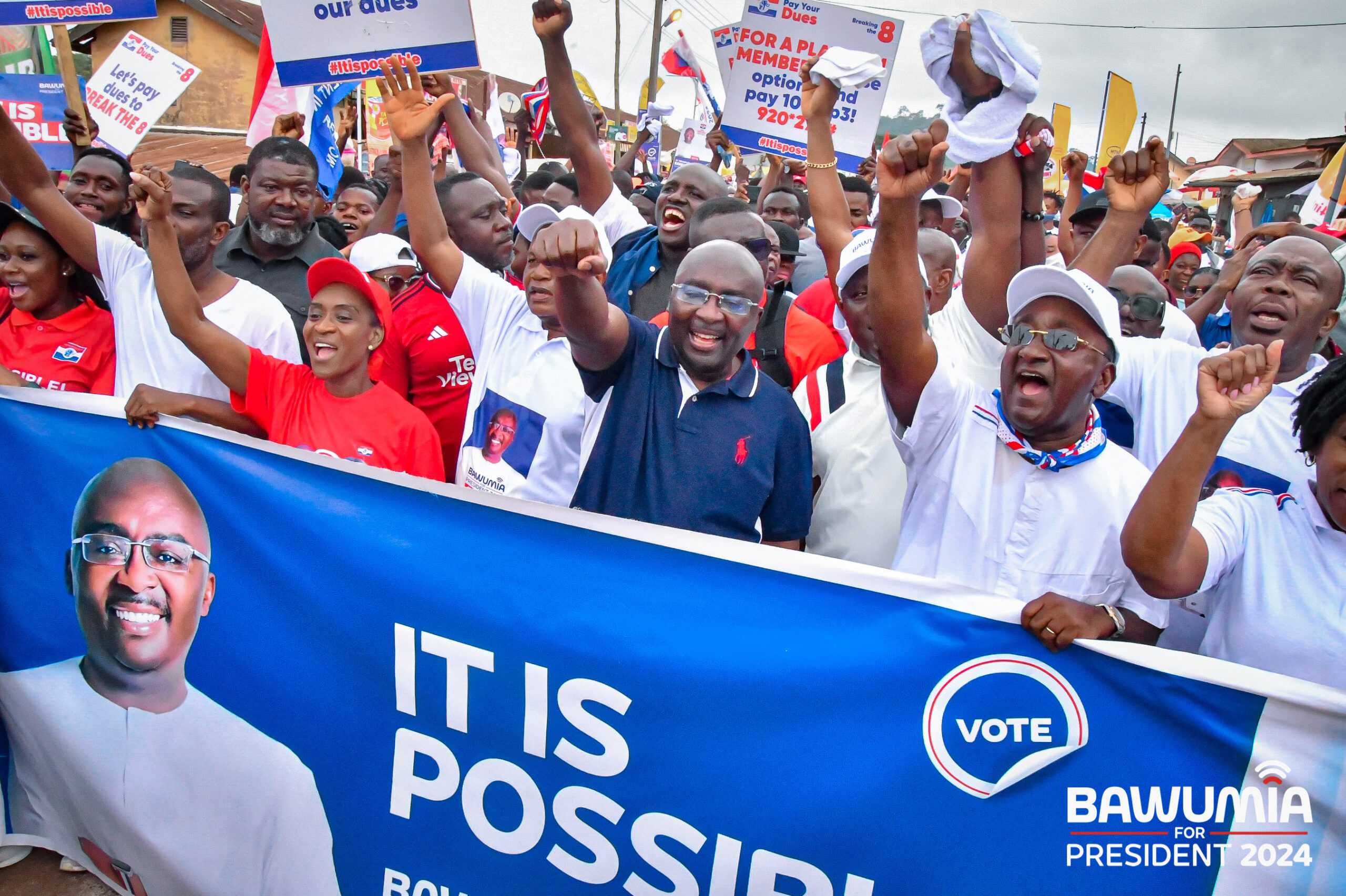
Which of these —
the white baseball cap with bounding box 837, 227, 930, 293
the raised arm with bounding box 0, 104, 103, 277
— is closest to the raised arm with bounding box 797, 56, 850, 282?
the white baseball cap with bounding box 837, 227, 930, 293

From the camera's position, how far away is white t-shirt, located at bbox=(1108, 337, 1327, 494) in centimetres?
286

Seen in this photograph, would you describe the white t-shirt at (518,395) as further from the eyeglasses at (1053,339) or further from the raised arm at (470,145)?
the raised arm at (470,145)

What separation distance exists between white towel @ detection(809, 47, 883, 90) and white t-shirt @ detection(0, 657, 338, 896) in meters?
2.79

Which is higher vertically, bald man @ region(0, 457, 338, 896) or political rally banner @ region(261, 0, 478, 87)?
political rally banner @ region(261, 0, 478, 87)

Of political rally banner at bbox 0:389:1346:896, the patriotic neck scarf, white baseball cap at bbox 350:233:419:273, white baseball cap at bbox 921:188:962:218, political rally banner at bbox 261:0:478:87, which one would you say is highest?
political rally banner at bbox 261:0:478:87

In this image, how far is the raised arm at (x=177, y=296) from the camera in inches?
116

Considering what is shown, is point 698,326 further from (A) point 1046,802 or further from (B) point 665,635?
(A) point 1046,802

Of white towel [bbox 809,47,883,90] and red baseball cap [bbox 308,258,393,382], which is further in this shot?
white towel [bbox 809,47,883,90]

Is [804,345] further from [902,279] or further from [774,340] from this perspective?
[902,279]

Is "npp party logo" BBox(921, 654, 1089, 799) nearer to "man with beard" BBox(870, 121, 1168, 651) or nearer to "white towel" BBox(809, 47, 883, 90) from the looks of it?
"man with beard" BBox(870, 121, 1168, 651)

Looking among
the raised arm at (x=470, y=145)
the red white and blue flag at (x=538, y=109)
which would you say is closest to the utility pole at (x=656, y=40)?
the red white and blue flag at (x=538, y=109)

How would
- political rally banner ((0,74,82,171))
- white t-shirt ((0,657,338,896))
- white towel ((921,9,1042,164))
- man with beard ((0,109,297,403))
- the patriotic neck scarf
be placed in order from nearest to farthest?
1. the patriotic neck scarf
2. white t-shirt ((0,657,338,896))
3. white towel ((921,9,1042,164))
4. man with beard ((0,109,297,403))
5. political rally banner ((0,74,82,171))

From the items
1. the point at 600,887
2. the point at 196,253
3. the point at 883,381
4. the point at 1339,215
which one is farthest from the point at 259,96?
the point at 1339,215

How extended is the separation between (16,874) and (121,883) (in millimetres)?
475
